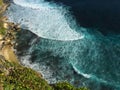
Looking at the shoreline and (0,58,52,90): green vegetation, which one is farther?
the shoreline

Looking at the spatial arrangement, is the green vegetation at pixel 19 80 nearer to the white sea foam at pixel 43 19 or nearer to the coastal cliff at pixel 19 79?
the coastal cliff at pixel 19 79

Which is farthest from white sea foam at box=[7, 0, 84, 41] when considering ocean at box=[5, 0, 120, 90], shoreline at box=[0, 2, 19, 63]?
shoreline at box=[0, 2, 19, 63]

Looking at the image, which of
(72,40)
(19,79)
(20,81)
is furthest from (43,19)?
(20,81)


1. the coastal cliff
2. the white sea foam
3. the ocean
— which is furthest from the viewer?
the white sea foam

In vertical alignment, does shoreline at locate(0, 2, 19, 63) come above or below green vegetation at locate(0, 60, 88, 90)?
below

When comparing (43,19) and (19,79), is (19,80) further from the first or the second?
(43,19)

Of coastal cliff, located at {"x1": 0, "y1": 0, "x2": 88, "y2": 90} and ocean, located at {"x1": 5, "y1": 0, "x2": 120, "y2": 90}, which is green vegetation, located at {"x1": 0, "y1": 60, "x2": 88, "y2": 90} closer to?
coastal cliff, located at {"x1": 0, "y1": 0, "x2": 88, "y2": 90}

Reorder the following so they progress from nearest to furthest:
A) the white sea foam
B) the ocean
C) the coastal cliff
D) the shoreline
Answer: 1. the coastal cliff
2. the ocean
3. the shoreline
4. the white sea foam

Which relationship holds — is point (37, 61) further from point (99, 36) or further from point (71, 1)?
point (71, 1)

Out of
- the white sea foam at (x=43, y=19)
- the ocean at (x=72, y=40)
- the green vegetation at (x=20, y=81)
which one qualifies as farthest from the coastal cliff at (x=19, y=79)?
the white sea foam at (x=43, y=19)
